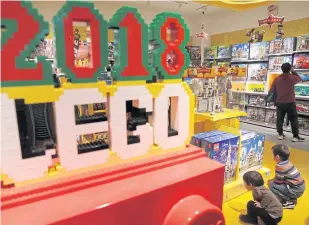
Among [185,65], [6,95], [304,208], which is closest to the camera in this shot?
[6,95]

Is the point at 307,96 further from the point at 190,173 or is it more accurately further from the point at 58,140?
the point at 58,140

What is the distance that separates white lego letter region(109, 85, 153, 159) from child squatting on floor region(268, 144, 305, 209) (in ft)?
5.86

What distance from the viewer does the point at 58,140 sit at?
28.8 inches

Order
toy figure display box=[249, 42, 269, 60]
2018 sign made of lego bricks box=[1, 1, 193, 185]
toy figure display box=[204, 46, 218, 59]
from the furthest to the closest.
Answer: toy figure display box=[204, 46, 218, 59], toy figure display box=[249, 42, 269, 60], 2018 sign made of lego bricks box=[1, 1, 193, 185]

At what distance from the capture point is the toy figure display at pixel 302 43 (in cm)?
494

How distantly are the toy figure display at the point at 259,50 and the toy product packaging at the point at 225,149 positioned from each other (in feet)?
14.6

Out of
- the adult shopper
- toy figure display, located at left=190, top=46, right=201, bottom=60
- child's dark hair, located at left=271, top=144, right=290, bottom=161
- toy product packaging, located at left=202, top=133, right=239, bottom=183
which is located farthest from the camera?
toy figure display, located at left=190, top=46, right=201, bottom=60

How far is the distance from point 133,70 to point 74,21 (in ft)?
0.78

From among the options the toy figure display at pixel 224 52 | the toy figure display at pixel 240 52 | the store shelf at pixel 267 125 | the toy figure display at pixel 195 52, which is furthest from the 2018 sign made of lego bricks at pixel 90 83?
the toy figure display at pixel 195 52

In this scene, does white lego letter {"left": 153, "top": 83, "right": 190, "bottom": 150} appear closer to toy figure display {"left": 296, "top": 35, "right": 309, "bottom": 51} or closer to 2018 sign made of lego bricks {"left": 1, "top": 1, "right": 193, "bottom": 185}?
2018 sign made of lego bricks {"left": 1, "top": 1, "right": 193, "bottom": 185}

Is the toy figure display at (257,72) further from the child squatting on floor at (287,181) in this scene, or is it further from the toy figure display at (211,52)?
the child squatting on floor at (287,181)

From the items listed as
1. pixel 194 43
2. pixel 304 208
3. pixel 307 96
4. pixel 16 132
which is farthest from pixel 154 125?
pixel 194 43

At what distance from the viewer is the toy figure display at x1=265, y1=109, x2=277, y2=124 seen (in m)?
5.90

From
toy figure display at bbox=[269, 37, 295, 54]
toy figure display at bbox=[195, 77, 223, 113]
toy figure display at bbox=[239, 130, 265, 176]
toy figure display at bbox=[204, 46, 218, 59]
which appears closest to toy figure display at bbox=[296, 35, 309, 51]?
toy figure display at bbox=[269, 37, 295, 54]
